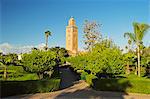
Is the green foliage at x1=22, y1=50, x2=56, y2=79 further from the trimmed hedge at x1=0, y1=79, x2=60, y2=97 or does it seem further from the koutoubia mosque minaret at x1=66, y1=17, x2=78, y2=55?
the koutoubia mosque minaret at x1=66, y1=17, x2=78, y2=55

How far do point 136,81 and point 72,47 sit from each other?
106 metres

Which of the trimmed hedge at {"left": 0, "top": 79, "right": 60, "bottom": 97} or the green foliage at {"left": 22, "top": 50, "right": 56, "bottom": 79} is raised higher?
the green foliage at {"left": 22, "top": 50, "right": 56, "bottom": 79}

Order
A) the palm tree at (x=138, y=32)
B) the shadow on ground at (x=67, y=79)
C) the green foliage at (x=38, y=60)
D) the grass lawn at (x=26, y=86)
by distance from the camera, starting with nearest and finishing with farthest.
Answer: the grass lawn at (x=26, y=86), the green foliage at (x=38, y=60), the shadow on ground at (x=67, y=79), the palm tree at (x=138, y=32)

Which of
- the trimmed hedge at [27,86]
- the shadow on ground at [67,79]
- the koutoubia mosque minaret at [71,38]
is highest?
the koutoubia mosque minaret at [71,38]

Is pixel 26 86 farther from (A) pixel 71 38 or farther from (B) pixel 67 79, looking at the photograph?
(A) pixel 71 38

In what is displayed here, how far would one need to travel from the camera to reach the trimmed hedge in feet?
82.8

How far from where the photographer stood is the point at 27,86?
27.8 meters

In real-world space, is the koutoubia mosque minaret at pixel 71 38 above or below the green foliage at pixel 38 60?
above

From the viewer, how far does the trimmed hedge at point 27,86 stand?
25234 millimetres

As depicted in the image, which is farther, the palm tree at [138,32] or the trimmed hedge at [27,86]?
the palm tree at [138,32]

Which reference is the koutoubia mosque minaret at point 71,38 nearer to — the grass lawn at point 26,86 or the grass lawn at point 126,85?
the grass lawn at point 126,85

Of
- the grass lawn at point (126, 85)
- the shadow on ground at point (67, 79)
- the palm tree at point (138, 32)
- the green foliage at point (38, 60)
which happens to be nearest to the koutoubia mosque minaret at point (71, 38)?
the shadow on ground at point (67, 79)

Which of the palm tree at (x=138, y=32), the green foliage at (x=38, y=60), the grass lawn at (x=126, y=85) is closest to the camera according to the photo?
the grass lawn at (x=126, y=85)

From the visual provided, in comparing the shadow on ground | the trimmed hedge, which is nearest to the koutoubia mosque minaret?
the shadow on ground
